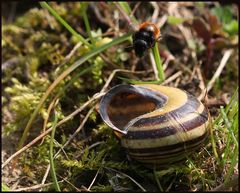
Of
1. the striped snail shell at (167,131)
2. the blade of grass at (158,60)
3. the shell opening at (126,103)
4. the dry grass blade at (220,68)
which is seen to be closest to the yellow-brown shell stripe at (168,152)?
the striped snail shell at (167,131)

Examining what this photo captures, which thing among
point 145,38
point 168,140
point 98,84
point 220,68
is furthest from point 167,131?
point 220,68

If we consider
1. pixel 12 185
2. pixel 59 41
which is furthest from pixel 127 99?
pixel 59 41

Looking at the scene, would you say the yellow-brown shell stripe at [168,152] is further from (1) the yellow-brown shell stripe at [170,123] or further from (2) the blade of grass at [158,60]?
(2) the blade of grass at [158,60]

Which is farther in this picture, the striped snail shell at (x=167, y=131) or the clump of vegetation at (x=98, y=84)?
the clump of vegetation at (x=98, y=84)

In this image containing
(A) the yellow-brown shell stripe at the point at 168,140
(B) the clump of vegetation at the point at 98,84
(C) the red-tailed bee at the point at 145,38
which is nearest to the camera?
(A) the yellow-brown shell stripe at the point at 168,140

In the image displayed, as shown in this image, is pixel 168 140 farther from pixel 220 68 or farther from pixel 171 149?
pixel 220 68

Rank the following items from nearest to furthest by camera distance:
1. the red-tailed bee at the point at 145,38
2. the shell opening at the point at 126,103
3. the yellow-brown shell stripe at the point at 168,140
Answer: the yellow-brown shell stripe at the point at 168,140 < the shell opening at the point at 126,103 < the red-tailed bee at the point at 145,38

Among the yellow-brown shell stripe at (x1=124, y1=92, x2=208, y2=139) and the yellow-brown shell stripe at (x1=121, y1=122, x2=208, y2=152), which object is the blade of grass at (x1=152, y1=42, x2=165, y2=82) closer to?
the yellow-brown shell stripe at (x1=124, y1=92, x2=208, y2=139)

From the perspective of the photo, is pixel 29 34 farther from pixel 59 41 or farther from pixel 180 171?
pixel 180 171
